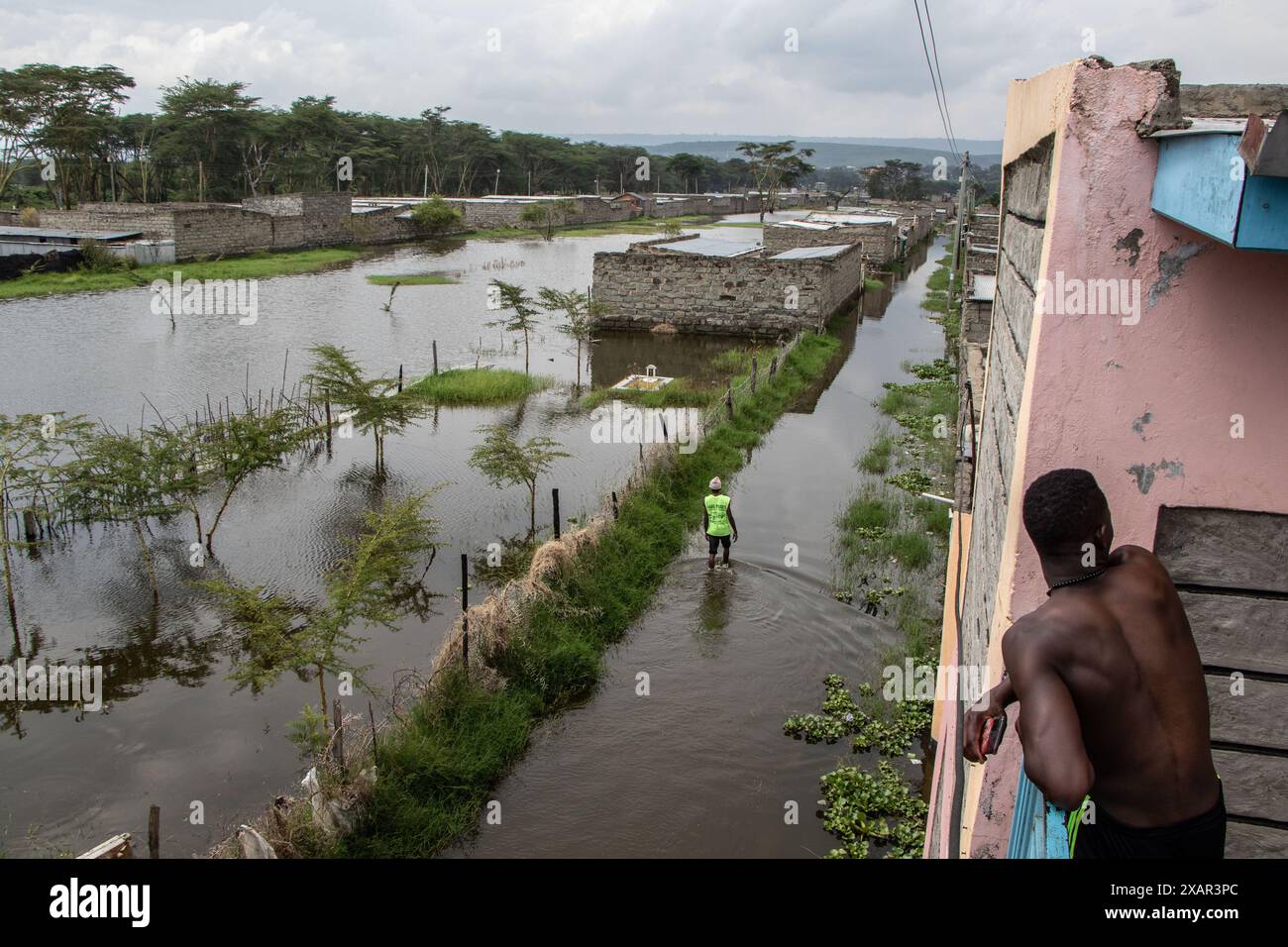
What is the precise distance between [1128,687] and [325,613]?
Answer: 23.8 ft

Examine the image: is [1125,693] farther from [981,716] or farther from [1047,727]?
[981,716]

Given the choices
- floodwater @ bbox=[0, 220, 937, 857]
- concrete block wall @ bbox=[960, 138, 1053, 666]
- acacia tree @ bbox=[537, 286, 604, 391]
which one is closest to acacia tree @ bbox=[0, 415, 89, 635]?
floodwater @ bbox=[0, 220, 937, 857]

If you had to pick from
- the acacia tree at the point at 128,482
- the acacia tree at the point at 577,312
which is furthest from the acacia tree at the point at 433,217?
the acacia tree at the point at 128,482

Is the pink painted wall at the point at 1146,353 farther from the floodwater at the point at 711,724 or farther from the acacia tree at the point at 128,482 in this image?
the acacia tree at the point at 128,482

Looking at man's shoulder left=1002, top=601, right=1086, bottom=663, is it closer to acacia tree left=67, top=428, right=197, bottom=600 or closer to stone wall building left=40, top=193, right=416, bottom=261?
acacia tree left=67, top=428, right=197, bottom=600

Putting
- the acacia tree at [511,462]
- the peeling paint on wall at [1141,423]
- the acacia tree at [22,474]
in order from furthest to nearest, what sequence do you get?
the acacia tree at [511,462] → the acacia tree at [22,474] → the peeling paint on wall at [1141,423]

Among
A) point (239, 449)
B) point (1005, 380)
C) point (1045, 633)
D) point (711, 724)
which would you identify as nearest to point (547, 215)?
point (239, 449)

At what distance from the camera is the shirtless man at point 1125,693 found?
7.44ft

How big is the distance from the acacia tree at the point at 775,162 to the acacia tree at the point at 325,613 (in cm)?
5612

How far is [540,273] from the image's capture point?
38.0m

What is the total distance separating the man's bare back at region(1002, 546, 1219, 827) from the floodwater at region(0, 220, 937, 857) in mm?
4844

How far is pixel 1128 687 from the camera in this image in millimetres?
2271

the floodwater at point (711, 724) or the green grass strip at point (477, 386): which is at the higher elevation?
the green grass strip at point (477, 386)

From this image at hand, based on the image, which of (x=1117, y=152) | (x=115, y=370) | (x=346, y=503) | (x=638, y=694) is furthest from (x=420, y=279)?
(x=1117, y=152)
